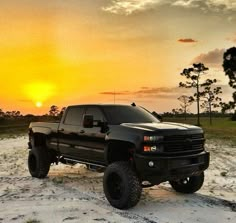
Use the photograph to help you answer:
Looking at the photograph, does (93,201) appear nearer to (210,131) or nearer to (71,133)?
(71,133)

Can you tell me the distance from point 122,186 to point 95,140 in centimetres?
151

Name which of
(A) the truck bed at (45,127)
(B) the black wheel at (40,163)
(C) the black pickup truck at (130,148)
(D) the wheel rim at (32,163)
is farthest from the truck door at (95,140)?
(D) the wheel rim at (32,163)

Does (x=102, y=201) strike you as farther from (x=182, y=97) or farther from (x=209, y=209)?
(x=182, y=97)

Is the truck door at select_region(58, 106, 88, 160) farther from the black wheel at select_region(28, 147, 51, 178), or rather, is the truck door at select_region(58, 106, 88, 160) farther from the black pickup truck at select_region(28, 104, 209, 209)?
the black wheel at select_region(28, 147, 51, 178)

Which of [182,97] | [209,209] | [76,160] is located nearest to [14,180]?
[76,160]

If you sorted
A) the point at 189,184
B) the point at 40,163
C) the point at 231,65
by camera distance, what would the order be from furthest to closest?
1. the point at 231,65
2. the point at 40,163
3. the point at 189,184

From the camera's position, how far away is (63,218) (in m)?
7.17

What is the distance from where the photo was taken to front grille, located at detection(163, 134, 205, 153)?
7831mm

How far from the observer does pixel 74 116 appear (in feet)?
33.1

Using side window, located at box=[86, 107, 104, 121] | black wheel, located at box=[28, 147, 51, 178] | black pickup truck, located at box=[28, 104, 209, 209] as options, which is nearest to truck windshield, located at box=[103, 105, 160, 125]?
black pickup truck, located at box=[28, 104, 209, 209]

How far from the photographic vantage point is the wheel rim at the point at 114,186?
8.04 m

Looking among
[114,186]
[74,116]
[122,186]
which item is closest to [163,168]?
[122,186]

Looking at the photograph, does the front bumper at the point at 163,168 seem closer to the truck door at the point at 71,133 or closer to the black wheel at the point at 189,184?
the black wheel at the point at 189,184

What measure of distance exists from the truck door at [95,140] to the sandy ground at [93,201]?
894 millimetres
